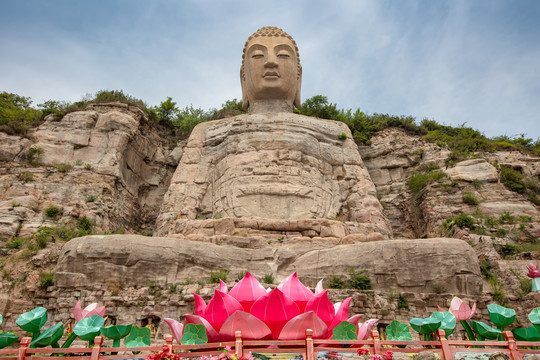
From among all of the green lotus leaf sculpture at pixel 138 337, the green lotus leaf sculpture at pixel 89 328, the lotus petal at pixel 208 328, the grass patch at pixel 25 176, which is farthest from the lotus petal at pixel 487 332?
the grass patch at pixel 25 176

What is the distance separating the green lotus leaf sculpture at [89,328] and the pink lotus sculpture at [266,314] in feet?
2.33

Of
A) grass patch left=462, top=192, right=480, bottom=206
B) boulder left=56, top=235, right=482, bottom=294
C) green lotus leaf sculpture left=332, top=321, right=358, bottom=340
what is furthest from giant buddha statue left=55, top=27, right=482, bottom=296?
green lotus leaf sculpture left=332, top=321, right=358, bottom=340

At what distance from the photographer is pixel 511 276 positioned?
10.4 metres

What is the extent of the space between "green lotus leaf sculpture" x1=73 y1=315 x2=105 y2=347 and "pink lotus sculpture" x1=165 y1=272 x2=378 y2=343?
0.71 m

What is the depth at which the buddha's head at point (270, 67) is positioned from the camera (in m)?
15.1

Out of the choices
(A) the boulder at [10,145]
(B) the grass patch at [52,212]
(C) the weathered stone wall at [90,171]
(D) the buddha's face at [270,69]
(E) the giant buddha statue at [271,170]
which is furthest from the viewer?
(D) the buddha's face at [270,69]

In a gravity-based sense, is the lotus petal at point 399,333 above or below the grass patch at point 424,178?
below

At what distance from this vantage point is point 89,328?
15.5 feet

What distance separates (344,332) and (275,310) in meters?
0.69

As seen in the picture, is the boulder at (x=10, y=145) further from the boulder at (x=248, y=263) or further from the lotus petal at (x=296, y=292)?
the lotus petal at (x=296, y=292)

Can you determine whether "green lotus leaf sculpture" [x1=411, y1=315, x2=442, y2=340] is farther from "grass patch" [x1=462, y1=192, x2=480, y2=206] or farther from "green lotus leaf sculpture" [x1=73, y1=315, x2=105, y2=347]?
"grass patch" [x1=462, y1=192, x2=480, y2=206]

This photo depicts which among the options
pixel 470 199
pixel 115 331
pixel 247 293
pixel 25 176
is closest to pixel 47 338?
pixel 115 331

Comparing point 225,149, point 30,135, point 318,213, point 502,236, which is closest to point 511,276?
point 502,236

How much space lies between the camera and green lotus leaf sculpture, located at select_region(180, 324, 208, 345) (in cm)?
452
